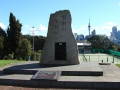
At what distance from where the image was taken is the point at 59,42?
17188mm

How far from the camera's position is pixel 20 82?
12055 mm

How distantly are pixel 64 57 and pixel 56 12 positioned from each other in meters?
3.07

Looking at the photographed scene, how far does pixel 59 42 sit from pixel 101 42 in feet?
243

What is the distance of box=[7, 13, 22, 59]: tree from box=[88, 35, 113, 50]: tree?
54985 millimetres

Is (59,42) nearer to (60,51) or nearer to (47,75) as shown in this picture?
(60,51)

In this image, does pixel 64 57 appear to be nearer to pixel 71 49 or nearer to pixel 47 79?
pixel 71 49

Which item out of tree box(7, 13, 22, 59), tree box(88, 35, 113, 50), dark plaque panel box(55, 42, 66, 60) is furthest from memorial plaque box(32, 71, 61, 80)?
tree box(88, 35, 113, 50)

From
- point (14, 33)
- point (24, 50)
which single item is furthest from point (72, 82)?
point (24, 50)

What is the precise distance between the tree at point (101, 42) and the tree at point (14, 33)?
54985 millimetres

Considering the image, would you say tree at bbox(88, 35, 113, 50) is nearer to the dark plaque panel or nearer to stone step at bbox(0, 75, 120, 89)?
the dark plaque panel

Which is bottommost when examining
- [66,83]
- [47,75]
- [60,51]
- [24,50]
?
[66,83]

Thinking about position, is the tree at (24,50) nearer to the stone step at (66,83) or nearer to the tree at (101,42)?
the stone step at (66,83)

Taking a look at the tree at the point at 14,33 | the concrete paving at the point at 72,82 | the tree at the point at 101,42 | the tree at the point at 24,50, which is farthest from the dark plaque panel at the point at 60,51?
the tree at the point at 101,42

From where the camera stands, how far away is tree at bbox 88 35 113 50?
293ft
